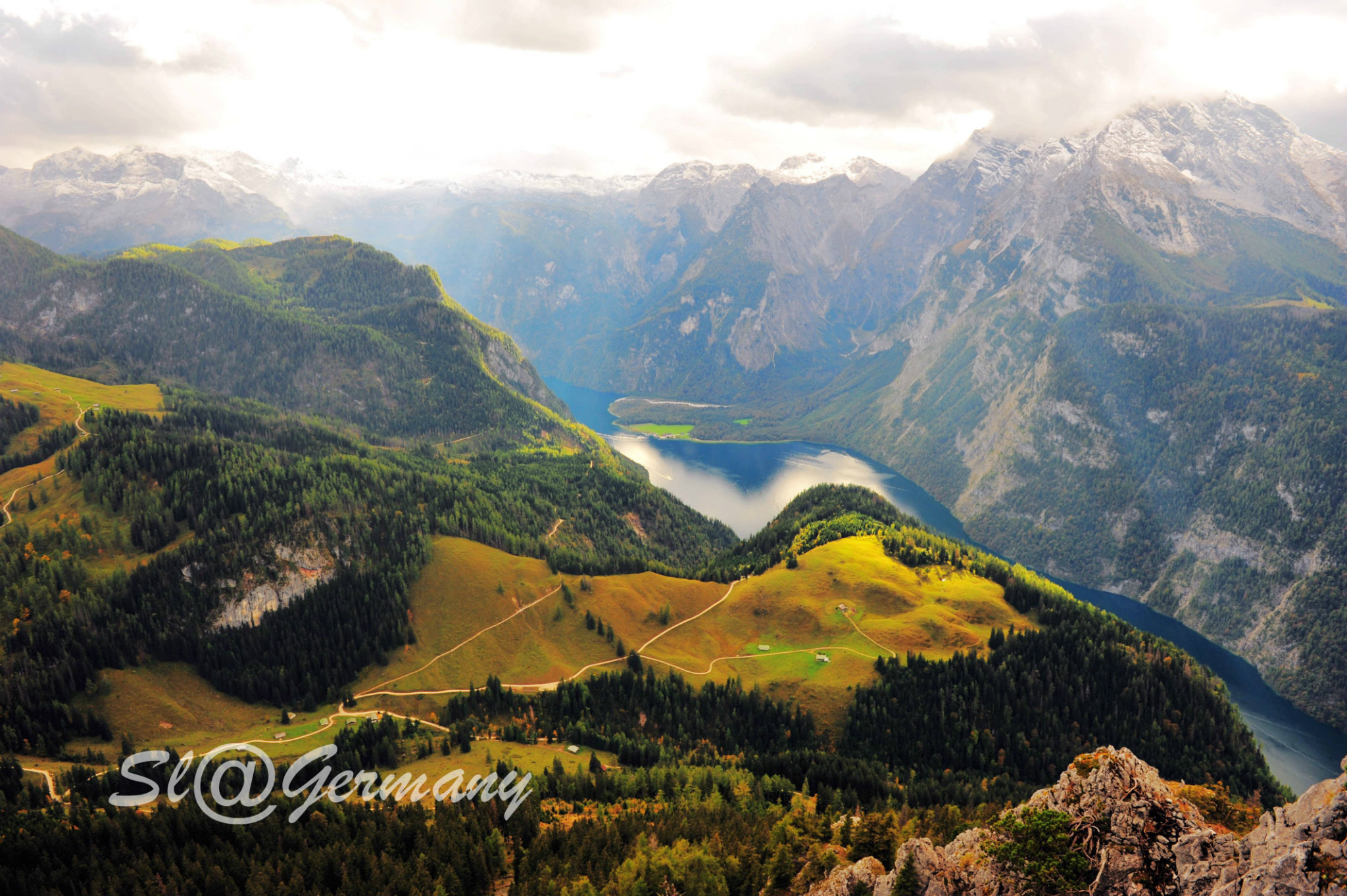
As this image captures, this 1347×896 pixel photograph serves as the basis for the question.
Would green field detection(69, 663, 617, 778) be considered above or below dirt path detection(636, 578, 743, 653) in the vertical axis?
below

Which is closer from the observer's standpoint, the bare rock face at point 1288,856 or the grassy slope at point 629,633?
the bare rock face at point 1288,856

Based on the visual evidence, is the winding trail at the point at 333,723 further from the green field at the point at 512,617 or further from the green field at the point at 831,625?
the green field at the point at 831,625

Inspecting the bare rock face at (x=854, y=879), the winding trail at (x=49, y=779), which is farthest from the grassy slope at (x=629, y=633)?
the bare rock face at (x=854, y=879)

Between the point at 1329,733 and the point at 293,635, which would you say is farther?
the point at 1329,733

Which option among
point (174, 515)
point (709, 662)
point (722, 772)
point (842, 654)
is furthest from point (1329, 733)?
point (174, 515)

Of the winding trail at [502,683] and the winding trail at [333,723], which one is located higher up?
the winding trail at [502,683]

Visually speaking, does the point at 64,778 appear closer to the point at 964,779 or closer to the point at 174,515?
the point at 174,515

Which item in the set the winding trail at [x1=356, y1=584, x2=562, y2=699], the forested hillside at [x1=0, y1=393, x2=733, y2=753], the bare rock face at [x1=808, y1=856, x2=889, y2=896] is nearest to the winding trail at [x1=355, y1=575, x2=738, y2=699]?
the winding trail at [x1=356, y1=584, x2=562, y2=699]

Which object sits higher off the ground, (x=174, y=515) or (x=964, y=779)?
(x=174, y=515)

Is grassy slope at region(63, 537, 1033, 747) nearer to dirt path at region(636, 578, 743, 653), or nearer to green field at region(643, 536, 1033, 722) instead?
green field at region(643, 536, 1033, 722)
